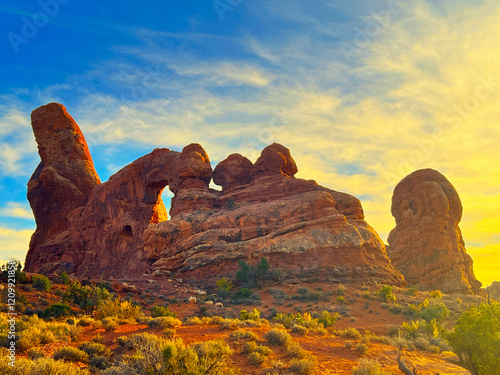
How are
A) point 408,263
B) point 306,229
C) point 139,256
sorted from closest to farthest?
point 306,229
point 139,256
point 408,263

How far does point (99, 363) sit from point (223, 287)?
68.1 feet

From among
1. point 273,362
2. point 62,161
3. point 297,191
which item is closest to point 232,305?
point 273,362

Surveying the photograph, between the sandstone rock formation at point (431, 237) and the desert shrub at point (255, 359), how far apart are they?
134ft

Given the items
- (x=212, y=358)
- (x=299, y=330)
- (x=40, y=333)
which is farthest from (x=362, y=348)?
(x=40, y=333)

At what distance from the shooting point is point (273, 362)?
873 centimetres

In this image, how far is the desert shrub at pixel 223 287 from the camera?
90.0ft

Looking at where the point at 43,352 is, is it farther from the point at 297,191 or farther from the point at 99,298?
the point at 297,191

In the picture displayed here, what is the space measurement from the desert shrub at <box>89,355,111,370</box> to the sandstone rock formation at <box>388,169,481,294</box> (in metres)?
43.9

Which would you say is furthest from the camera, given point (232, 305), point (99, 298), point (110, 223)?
point (110, 223)

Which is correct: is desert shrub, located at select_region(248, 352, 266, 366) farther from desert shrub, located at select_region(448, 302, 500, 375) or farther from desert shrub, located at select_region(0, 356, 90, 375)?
desert shrub, located at select_region(448, 302, 500, 375)

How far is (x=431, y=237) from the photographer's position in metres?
44.7

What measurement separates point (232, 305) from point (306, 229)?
41.6 ft

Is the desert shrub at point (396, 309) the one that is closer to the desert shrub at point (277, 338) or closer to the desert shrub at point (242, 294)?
the desert shrub at point (242, 294)

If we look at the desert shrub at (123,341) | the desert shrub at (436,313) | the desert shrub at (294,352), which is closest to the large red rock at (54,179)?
the desert shrub at (123,341)
